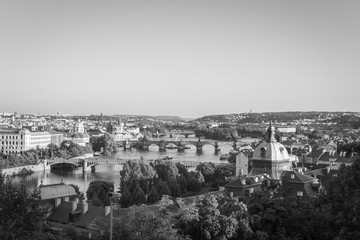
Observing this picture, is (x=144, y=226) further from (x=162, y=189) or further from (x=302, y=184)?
(x=162, y=189)

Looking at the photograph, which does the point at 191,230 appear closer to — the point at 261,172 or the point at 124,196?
the point at 124,196

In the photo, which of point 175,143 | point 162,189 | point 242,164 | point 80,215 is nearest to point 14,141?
point 175,143

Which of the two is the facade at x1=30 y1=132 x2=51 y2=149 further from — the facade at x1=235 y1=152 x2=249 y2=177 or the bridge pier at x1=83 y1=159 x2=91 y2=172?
the facade at x1=235 y1=152 x2=249 y2=177

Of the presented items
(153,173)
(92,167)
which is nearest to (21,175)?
(92,167)

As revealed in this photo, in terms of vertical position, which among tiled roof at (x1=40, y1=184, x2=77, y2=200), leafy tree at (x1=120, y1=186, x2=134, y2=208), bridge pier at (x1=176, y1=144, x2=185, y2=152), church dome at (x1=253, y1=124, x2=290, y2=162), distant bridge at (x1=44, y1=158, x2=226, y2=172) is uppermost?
church dome at (x1=253, y1=124, x2=290, y2=162)

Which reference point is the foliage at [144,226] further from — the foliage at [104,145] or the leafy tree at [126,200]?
the foliage at [104,145]

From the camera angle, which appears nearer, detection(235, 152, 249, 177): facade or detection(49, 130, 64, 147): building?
detection(235, 152, 249, 177): facade

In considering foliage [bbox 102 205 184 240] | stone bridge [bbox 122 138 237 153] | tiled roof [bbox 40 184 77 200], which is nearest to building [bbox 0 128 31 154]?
stone bridge [bbox 122 138 237 153]

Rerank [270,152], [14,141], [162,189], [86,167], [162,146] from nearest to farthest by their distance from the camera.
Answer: [162,189]
[270,152]
[86,167]
[14,141]
[162,146]
